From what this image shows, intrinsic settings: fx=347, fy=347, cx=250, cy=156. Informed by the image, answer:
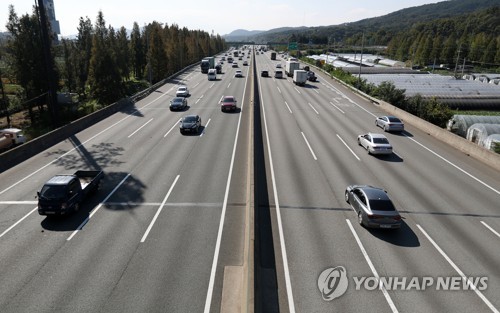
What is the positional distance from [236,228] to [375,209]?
661 cm

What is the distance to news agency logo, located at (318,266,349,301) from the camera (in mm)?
12117

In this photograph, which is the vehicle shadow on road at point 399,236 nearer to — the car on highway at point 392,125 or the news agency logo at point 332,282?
the news agency logo at point 332,282

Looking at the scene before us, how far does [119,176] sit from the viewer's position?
22.7 metres

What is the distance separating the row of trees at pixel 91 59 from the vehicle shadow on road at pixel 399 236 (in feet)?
159

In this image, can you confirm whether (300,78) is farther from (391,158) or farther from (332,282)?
(332,282)

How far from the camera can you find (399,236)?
53.0 feet

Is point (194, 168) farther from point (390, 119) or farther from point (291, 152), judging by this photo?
point (390, 119)

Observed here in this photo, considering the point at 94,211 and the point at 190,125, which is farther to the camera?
the point at 190,125

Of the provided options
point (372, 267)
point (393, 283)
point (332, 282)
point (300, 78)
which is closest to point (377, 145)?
point (372, 267)

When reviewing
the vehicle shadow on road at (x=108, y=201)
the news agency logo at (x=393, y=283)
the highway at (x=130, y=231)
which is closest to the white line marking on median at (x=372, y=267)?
the news agency logo at (x=393, y=283)

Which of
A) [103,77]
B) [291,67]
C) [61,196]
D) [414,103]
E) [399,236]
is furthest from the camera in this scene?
[291,67]

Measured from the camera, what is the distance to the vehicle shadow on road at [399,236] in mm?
15602

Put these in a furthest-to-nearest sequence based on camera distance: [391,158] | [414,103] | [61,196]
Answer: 1. [414,103]
2. [391,158]
3. [61,196]

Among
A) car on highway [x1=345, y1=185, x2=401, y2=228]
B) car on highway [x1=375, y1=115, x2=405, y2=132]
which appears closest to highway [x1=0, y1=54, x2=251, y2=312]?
car on highway [x1=345, y1=185, x2=401, y2=228]
